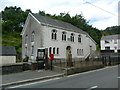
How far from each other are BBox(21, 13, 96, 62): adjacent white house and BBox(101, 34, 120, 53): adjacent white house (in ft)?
96.7

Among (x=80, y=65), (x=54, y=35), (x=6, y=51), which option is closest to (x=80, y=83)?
(x=80, y=65)

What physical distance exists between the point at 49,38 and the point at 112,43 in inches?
1537

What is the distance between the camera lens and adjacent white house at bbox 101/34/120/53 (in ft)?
184

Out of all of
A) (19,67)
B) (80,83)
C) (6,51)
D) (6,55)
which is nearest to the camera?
(80,83)

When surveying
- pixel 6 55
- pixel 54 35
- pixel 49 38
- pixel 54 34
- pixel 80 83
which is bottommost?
pixel 80 83

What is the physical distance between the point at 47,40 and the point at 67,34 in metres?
5.45

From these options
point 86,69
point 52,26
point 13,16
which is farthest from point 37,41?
point 13,16

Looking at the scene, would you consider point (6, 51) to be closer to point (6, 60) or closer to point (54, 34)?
point (6, 60)

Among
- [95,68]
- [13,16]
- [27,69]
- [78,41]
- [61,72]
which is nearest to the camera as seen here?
[61,72]

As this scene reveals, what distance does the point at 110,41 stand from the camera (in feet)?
190

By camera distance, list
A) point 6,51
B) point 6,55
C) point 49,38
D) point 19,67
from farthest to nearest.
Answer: point 49,38 < point 6,51 < point 6,55 < point 19,67

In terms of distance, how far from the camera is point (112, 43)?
57.2 metres

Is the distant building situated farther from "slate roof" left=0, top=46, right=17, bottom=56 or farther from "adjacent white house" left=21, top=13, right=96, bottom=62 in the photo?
"adjacent white house" left=21, top=13, right=96, bottom=62

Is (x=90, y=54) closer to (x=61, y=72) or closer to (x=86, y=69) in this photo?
(x=86, y=69)
